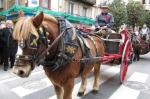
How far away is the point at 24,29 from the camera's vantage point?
12.9 feet

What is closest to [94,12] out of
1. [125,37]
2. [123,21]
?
[123,21]

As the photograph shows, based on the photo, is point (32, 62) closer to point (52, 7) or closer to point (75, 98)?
point (75, 98)

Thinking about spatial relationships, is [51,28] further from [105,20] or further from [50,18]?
[105,20]

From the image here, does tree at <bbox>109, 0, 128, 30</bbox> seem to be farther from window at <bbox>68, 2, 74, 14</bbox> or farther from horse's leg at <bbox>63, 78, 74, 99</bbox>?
horse's leg at <bbox>63, 78, 74, 99</bbox>

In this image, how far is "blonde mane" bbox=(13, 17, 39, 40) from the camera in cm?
391

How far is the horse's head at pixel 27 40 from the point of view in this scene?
3.93m

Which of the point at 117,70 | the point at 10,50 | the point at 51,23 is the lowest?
the point at 117,70

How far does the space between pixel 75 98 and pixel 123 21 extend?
2761 cm

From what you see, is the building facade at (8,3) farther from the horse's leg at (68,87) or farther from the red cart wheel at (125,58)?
the horse's leg at (68,87)

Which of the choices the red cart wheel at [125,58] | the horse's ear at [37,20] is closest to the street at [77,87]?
the red cart wheel at [125,58]

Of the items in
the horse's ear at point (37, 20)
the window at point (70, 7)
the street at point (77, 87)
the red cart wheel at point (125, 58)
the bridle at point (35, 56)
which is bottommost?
the street at point (77, 87)

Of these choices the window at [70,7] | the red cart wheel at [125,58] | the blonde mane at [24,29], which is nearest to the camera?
the blonde mane at [24,29]

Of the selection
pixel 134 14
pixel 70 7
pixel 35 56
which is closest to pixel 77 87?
pixel 35 56

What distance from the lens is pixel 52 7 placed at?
960 inches
